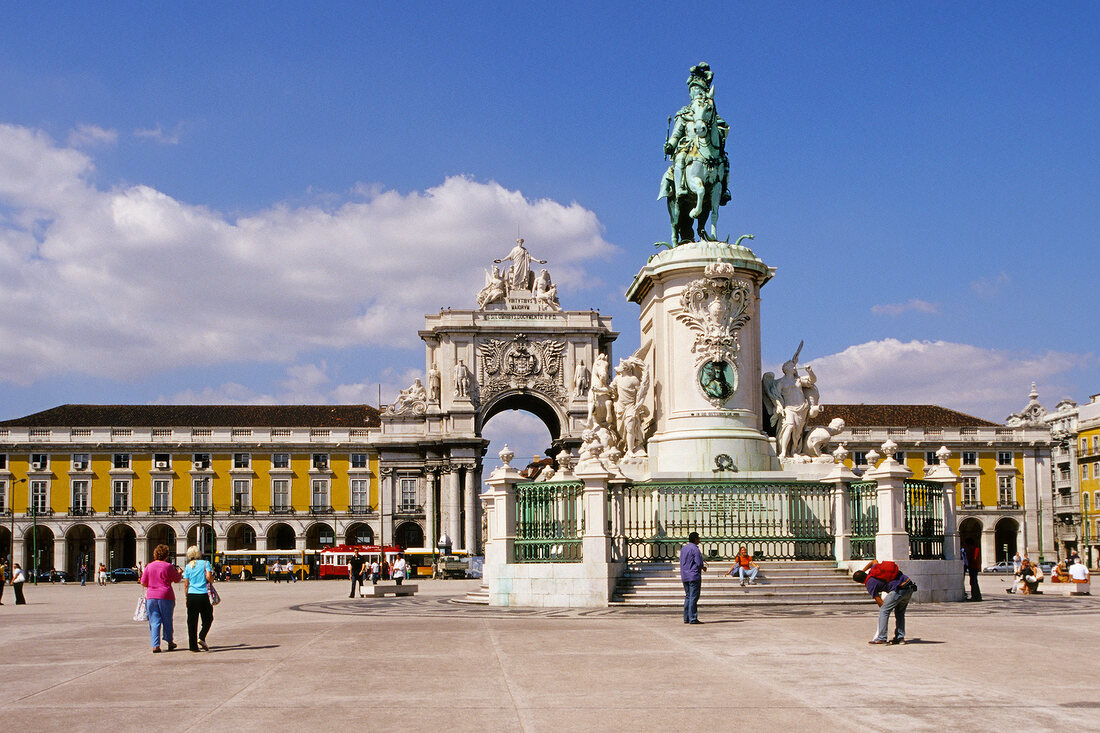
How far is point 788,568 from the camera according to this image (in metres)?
21.0

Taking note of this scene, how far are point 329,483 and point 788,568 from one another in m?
79.0

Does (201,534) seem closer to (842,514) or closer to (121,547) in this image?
(121,547)

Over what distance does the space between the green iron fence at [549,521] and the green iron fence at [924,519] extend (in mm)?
5515

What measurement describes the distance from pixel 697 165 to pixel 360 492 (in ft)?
253

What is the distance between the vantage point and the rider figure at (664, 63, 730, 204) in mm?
23781

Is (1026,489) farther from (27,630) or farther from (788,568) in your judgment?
(27,630)

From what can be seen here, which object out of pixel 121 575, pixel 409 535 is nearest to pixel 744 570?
pixel 121 575

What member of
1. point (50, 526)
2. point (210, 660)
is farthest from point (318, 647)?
point (50, 526)

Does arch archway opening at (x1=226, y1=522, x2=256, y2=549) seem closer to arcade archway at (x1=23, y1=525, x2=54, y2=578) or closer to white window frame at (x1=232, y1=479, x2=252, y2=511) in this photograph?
white window frame at (x1=232, y1=479, x2=252, y2=511)

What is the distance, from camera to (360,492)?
9750 centimetres

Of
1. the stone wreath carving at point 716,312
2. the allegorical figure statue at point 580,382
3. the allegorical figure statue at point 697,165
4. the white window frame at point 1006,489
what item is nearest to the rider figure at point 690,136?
the allegorical figure statue at point 697,165

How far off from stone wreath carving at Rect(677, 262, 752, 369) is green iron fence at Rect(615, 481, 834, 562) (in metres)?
2.59

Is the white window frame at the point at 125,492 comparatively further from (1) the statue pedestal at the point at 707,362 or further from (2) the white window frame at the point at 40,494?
(1) the statue pedestal at the point at 707,362

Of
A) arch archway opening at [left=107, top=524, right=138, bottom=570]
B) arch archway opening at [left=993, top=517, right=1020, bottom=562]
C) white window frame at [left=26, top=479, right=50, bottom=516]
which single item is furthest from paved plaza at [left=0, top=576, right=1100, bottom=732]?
white window frame at [left=26, top=479, right=50, bottom=516]
